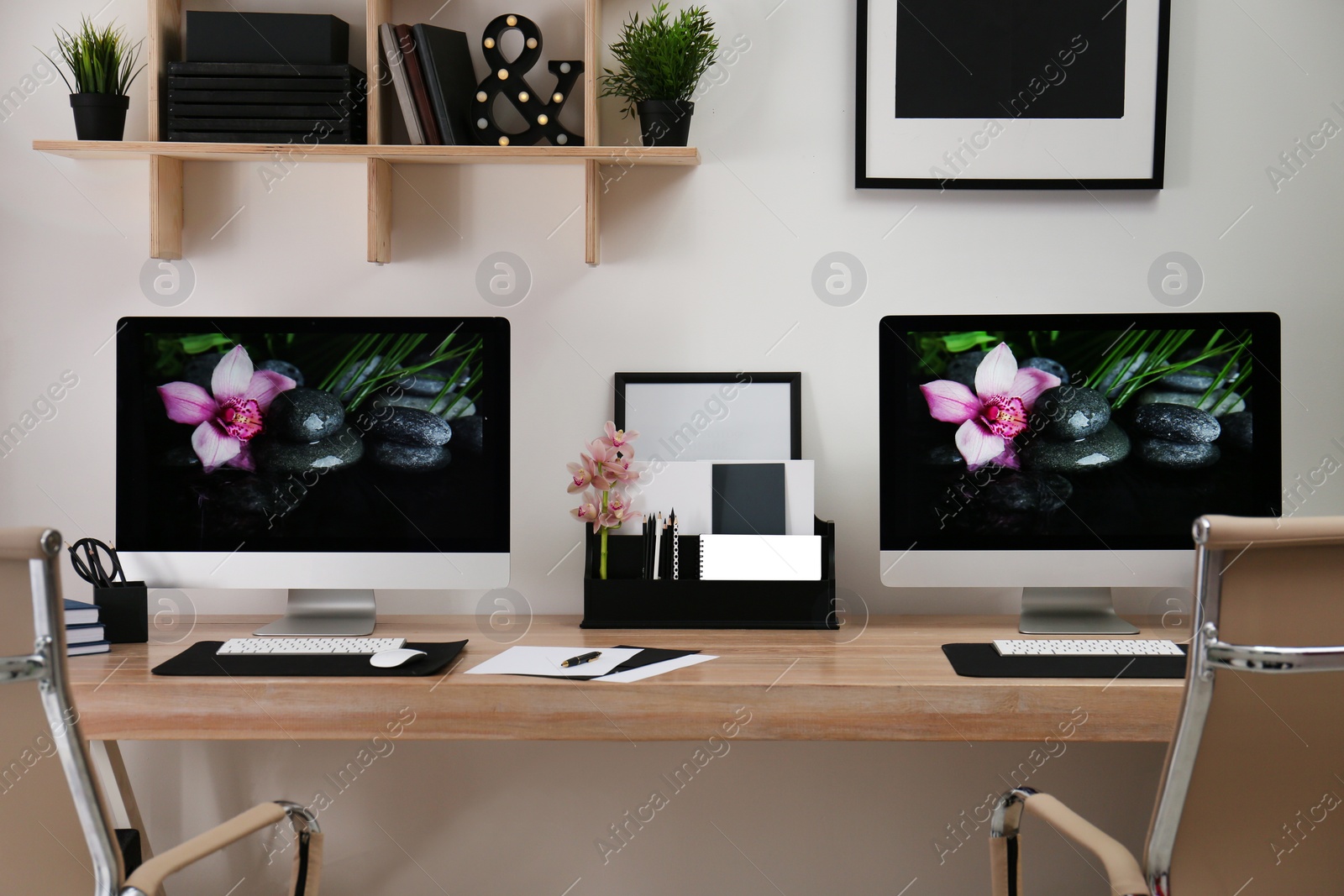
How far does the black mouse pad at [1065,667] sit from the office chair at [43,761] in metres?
1.16

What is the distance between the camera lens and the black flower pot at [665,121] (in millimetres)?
1881

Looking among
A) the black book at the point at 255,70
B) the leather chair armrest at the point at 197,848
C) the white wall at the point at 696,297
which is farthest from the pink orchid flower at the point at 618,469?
the black book at the point at 255,70

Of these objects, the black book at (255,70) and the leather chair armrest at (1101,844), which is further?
the black book at (255,70)

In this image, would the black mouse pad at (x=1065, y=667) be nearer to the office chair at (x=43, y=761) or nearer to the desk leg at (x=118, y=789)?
the office chair at (x=43, y=761)

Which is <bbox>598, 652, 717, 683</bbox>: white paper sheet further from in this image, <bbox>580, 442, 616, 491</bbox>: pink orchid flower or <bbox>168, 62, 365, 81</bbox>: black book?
<bbox>168, 62, 365, 81</bbox>: black book

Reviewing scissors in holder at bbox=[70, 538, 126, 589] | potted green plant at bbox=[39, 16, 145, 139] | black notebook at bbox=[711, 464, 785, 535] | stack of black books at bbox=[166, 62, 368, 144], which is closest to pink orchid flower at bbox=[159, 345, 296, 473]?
scissors in holder at bbox=[70, 538, 126, 589]

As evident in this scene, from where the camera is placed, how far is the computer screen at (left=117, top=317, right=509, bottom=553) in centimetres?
173

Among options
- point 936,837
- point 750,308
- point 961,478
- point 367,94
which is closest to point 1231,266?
point 961,478

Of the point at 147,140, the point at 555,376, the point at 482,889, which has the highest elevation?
the point at 147,140

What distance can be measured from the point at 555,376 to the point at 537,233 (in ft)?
1.01

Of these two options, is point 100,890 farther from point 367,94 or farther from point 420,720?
point 367,94

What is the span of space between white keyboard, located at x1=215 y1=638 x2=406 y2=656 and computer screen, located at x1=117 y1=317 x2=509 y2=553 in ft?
0.53

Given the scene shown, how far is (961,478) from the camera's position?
1.73m

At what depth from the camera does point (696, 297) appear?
2039mm
